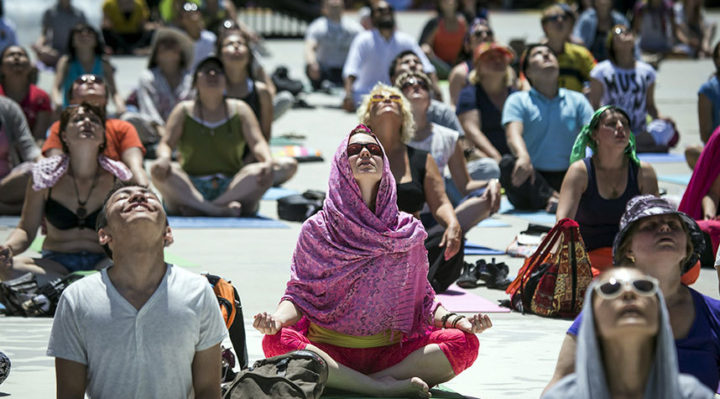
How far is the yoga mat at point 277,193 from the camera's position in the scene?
10844mm

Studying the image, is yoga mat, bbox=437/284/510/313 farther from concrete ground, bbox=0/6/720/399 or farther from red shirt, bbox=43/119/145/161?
red shirt, bbox=43/119/145/161

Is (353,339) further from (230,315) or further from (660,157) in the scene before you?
(660,157)

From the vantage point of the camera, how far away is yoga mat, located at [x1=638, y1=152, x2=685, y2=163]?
1241 centimetres

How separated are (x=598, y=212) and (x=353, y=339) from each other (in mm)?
2258

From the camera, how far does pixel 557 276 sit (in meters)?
6.52

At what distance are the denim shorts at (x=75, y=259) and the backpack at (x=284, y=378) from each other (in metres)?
2.49

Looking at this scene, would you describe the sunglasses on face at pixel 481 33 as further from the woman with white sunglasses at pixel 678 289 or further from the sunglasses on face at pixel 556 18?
the woman with white sunglasses at pixel 678 289

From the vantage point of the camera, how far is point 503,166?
9.79m

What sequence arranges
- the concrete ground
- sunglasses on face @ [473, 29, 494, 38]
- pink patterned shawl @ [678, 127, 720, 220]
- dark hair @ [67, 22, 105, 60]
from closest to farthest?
the concrete ground
pink patterned shawl @ [678, 127, 720, 220]
dark hair @ [67, 22, 105, 60]
sunglasses on face @ [473, 29, 494, 38]

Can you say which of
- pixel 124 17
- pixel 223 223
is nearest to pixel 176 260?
pixel 223 223

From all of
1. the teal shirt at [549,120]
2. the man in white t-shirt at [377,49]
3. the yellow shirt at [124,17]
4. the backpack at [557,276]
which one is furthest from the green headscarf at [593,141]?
the yellow shirt at [124,17]

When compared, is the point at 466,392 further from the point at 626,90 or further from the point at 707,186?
the point at 626,90

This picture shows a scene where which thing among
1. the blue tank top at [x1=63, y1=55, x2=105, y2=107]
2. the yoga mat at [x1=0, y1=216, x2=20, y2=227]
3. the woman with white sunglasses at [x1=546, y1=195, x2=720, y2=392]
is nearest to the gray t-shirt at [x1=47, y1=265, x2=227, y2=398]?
the woman with white sunglasses at [x1=546, y1=195, x2=720, y2=392]

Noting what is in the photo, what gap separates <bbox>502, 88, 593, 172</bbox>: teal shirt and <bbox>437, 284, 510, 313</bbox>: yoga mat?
2791 mm
